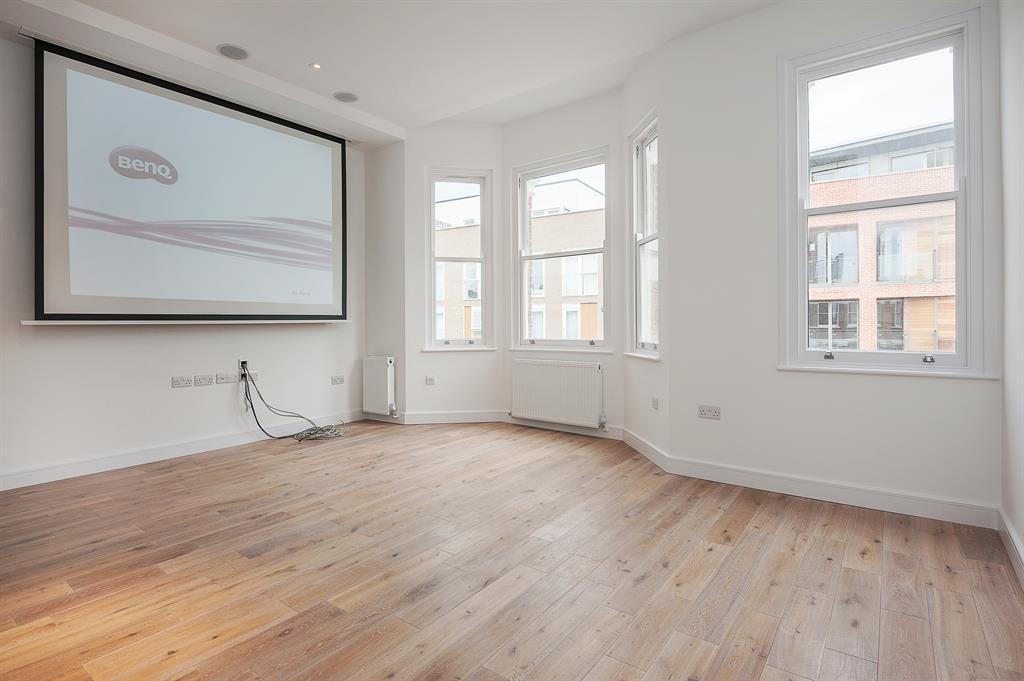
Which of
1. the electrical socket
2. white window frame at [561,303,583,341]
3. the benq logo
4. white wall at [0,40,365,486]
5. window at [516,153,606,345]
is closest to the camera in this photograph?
white wall at [0,40,365,486]

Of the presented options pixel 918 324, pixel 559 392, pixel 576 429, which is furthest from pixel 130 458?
pixel 918 324

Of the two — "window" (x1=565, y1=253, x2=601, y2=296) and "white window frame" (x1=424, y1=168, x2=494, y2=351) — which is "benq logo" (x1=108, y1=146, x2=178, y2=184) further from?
"window" (x1=565, y1=253, x2=601, y2=296)

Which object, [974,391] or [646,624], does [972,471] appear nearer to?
[974,391]

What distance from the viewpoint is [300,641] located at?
1.75 m

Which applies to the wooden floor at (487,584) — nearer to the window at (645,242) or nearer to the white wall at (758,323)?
the white wall at (758,323)

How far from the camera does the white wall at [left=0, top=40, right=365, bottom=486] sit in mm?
3367

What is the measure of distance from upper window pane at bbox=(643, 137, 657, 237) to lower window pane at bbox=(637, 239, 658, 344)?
0.53 ft

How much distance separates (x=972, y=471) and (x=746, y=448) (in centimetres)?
111

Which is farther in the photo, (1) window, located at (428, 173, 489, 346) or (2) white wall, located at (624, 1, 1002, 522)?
(1) window, located at (428, 173, 489, 346)

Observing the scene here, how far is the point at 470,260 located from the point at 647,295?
80.8 inches

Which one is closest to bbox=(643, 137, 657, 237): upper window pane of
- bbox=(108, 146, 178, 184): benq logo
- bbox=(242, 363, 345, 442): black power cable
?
bbox=(242, 363, 345, 442): black power cable

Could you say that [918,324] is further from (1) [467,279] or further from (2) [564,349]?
(1) [467,279]

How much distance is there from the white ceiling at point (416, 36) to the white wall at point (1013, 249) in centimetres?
141

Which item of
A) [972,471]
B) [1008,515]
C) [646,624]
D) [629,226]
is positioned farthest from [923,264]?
[646,624]
